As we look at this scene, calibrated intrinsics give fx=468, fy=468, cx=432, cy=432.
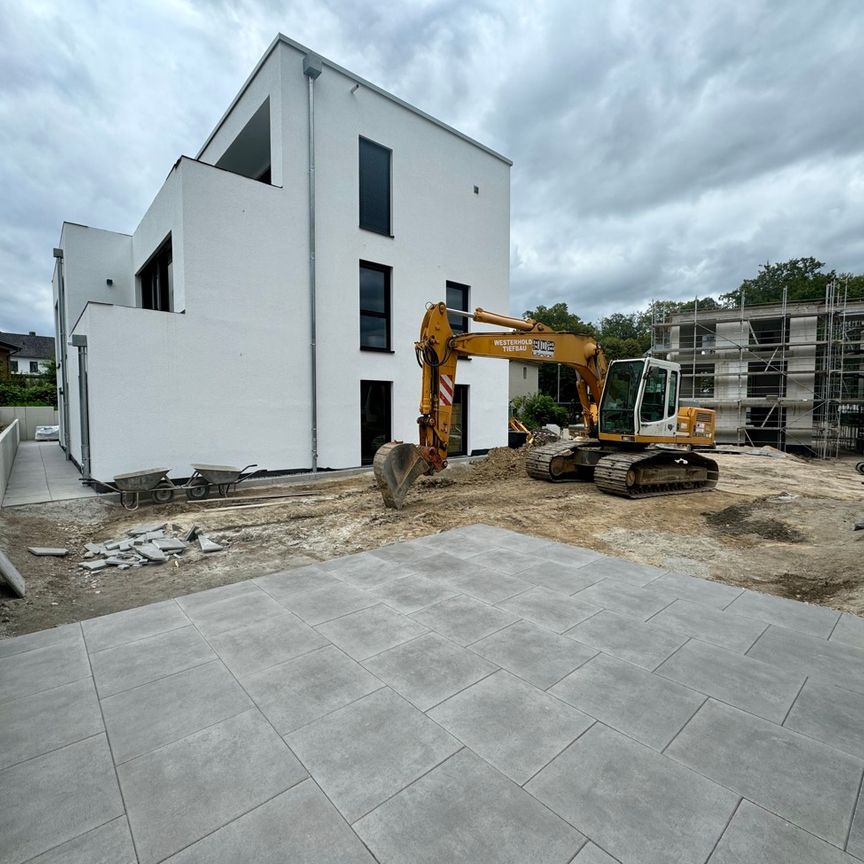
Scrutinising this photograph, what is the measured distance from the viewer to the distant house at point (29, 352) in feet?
162

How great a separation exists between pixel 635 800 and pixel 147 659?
2.88 meters

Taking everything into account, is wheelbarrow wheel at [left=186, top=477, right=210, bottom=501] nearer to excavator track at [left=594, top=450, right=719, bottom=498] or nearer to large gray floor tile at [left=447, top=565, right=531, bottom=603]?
large gray floor tile at [left=447, top=565, right=531, bottom=603]

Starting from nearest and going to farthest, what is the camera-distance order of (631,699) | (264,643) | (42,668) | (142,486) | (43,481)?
(631,699) < (42,668) < (264,643) < (142,486) < (43,481)

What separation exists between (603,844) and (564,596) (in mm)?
2316

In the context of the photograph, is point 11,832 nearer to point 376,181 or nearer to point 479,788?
point 479,788

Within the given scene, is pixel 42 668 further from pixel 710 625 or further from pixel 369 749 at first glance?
pixel 710 625

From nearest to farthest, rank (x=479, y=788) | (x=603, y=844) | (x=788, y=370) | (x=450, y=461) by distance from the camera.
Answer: (x=603, y=844), (x=479, y=788), (x=450, y=461), (x=788, y=370)

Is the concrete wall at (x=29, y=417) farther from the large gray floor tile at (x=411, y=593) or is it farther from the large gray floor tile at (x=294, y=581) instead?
the large gray floor tile at (x=411, y=593)

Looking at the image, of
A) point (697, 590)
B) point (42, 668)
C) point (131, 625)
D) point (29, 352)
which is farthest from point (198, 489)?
point (29, 352)

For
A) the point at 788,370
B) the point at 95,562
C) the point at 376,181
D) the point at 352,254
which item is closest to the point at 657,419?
the point at 352,254

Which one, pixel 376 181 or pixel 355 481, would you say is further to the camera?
pixel 376 181

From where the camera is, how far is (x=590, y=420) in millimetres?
10992

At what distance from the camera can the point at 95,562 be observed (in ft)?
17.3

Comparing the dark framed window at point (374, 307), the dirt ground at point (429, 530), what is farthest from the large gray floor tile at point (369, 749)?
the dark framed window at point (374, 307)
